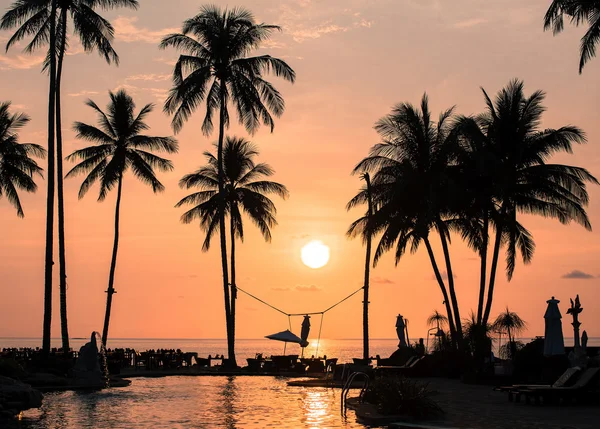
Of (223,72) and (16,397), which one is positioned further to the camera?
(223,72)

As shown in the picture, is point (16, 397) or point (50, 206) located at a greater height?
point (50, 206)

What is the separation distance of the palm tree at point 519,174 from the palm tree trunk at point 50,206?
18784 mm

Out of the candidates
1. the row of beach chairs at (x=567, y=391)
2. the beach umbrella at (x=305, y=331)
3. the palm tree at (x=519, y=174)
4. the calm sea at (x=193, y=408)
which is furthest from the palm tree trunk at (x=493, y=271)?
the row of beach chairs at (x=567, y=391)

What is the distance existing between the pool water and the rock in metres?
0.37

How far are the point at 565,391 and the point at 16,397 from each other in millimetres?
13623

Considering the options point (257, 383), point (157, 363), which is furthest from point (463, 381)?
point (157, 363)

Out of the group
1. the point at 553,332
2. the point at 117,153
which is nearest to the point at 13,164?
the point at 117,153

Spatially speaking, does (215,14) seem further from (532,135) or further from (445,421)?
(445,421)

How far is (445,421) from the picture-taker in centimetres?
1728

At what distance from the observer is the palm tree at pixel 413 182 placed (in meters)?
39.3

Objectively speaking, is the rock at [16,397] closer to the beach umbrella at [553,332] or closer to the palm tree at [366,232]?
the beach umbrella at [553,332]

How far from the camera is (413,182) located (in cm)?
3928

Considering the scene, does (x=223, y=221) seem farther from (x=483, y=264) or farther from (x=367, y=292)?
(x=483, y=264)

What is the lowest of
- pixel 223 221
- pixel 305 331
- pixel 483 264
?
pixel 305 331
